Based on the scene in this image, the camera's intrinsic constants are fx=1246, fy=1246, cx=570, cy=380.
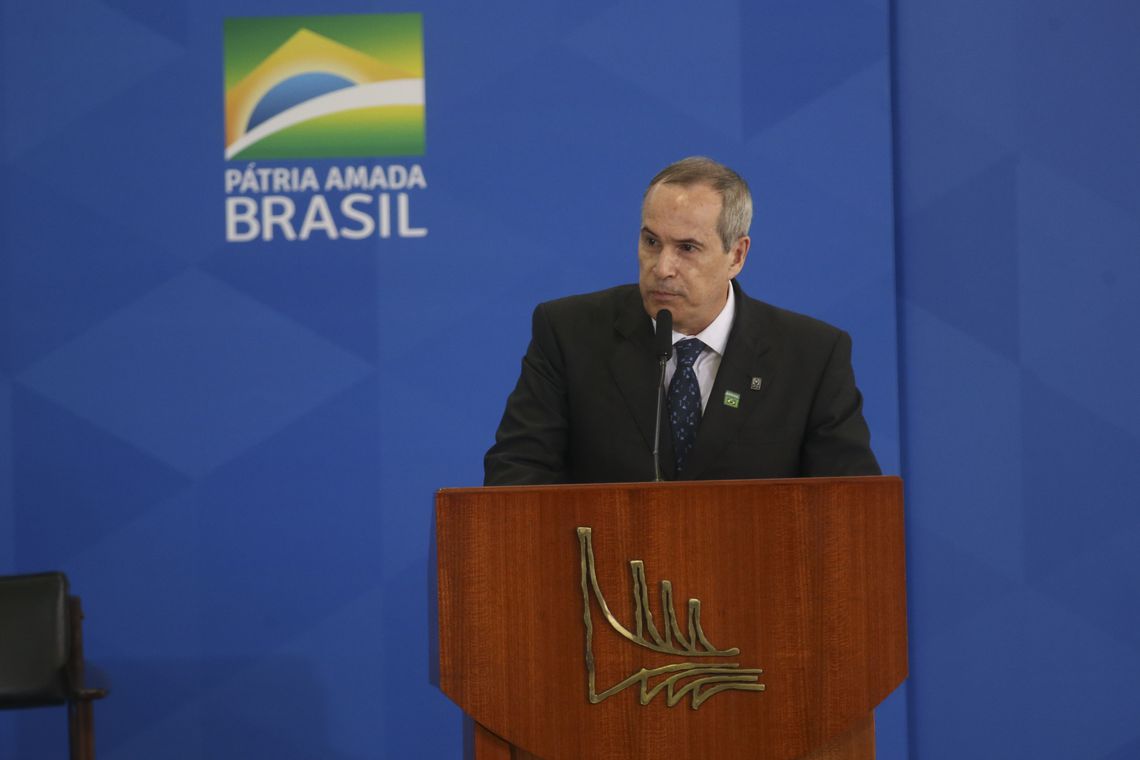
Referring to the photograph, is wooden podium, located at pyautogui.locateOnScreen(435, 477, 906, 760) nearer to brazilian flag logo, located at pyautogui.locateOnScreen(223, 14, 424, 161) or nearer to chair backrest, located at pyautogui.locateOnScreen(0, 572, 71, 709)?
chair backrest, located at pyautogui.locateOnScreen(0, 572, 71, 709)

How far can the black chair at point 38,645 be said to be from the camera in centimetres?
336

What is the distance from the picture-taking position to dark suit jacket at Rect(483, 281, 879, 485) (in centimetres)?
250

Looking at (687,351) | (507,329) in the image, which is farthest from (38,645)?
(687,351)

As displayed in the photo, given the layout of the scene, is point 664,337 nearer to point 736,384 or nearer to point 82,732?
point 736,384

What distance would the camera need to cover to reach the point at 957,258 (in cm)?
401

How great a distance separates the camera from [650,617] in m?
1.83

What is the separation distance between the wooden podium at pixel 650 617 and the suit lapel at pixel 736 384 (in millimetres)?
613

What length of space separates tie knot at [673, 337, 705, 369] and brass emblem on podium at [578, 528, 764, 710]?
81 cm

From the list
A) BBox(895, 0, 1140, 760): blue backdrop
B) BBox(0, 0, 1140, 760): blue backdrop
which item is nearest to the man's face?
BBox(0, 0, 1140, 760): blue backdrop

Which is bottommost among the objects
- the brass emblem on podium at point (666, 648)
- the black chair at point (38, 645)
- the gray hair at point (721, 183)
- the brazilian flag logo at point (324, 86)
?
the black chair at point (38, 645)

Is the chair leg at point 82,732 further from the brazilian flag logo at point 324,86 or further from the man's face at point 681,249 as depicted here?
the man's face at point 681,249

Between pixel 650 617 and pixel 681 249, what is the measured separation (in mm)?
917

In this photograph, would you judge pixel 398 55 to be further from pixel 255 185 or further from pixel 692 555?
pixel 692 555

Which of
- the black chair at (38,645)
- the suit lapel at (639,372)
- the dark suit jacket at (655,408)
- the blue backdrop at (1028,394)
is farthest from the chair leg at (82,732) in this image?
the blue backdrop at (1028,394)
